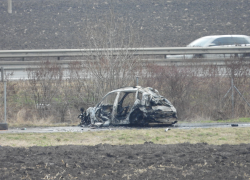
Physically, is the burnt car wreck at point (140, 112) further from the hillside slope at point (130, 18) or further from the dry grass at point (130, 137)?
the hillside slope at point (130, 18)

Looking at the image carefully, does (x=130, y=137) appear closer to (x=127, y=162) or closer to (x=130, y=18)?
(x=127, y=162)

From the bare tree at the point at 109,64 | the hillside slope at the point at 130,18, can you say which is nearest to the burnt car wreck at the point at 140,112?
the bare tree at the point at 109,64

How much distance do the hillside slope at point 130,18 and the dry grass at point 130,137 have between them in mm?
22925

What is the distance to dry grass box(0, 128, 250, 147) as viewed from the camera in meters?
9.91

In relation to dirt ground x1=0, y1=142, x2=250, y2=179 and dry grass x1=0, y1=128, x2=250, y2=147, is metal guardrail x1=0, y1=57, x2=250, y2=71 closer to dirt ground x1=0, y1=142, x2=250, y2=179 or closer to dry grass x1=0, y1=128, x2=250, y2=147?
dry grass x1=0, y1=128, x2=250, y2=147

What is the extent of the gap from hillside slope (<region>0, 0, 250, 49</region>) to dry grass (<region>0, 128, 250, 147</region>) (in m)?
22.9

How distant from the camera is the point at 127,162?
268 inches

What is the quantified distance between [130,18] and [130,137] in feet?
94.9

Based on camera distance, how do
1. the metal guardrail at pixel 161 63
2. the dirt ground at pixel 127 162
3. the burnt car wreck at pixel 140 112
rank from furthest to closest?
1. the metal guardrail at pixel 161 63
2. the burnt car wreck at pixel 140 112
3. the dirt ground at pixel 127 162

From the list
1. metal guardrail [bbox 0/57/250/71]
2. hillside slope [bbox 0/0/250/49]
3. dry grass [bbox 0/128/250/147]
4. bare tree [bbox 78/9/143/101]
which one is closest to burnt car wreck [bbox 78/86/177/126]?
dry grass [bbox 0/128/250/147]

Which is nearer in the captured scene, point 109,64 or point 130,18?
point 109,64

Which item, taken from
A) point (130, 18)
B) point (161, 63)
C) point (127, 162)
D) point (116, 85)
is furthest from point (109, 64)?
point (130, 18)

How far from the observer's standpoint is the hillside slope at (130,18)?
3588cm

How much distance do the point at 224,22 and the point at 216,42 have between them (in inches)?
725
